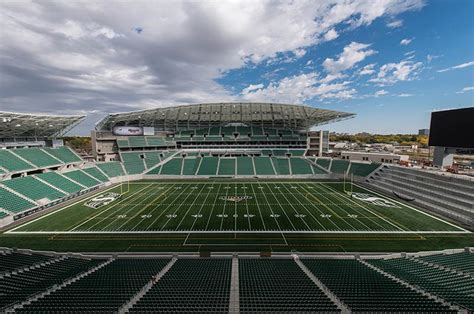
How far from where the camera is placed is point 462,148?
1180 inches

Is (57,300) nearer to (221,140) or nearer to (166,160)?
(166,160)

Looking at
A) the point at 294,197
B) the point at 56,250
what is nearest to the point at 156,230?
the point at 56,250

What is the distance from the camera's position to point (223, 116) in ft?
204

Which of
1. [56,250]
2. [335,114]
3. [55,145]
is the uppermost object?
[335,114]

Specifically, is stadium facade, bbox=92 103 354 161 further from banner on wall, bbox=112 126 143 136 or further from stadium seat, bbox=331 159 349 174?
stadium seat, bbox=331 159 349 174

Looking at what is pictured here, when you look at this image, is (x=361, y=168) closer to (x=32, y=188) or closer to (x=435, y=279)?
(x=435, y=279)

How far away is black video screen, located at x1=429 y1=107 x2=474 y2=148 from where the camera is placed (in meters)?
29.1

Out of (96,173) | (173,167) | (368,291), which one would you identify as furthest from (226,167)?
(368,291)

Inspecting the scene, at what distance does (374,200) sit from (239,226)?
22579 mm

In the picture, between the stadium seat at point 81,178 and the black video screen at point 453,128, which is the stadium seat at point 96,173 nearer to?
the stadium seat at point 81,178

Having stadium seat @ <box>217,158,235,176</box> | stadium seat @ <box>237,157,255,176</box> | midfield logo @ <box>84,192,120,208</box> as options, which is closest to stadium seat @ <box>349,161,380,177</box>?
stadium seat @ <box>237,157,255,176</box>

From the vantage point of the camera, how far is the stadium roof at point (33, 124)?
3346 cm

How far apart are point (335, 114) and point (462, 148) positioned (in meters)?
28.2

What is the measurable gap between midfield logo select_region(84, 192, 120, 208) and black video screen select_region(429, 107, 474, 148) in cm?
5187
